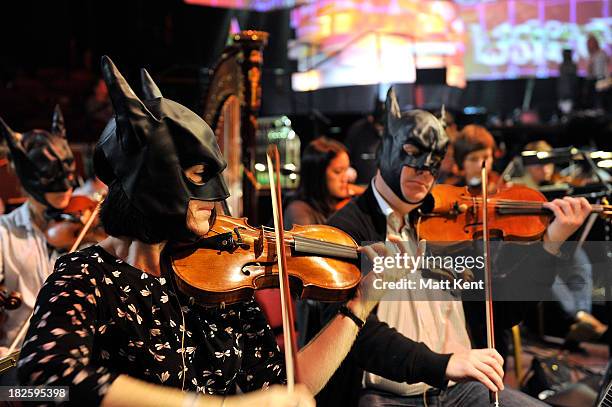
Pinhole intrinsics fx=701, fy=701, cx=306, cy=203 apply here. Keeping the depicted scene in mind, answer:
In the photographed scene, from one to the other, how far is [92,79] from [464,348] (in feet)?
21.3

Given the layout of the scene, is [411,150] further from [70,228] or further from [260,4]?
[260,4]

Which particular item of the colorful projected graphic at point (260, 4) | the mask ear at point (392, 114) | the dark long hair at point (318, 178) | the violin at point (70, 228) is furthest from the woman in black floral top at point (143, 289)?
the colorful projected graphic at point (260, 4)

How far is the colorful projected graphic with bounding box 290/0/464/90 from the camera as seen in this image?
763cm

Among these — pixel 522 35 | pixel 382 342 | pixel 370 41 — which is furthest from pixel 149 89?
pixel 522 35

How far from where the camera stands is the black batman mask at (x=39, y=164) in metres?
2.86

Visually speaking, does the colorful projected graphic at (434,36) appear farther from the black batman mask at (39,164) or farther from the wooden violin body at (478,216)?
the black batman mask at (39,164)

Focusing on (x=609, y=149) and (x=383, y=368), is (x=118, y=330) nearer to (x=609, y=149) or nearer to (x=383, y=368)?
(x=383, y=368)

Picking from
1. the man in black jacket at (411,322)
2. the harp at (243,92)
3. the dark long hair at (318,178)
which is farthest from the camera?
the dark long hair at (318,178)

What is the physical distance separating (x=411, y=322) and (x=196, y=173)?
1062 millimetres

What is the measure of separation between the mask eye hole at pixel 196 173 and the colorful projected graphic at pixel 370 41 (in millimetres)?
5774

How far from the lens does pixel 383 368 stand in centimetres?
211

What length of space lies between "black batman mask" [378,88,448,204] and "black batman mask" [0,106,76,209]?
4.30ft

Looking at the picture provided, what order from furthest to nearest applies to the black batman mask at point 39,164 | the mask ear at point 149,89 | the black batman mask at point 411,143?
the black batman mask at point 39,164 → the black batman mask at point 411,143 → the mask ear at point 149,89

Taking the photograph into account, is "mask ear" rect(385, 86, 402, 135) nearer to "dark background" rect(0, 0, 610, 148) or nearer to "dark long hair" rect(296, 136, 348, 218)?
Result: "dark long hair" rect(296, 136, 348, 218)
